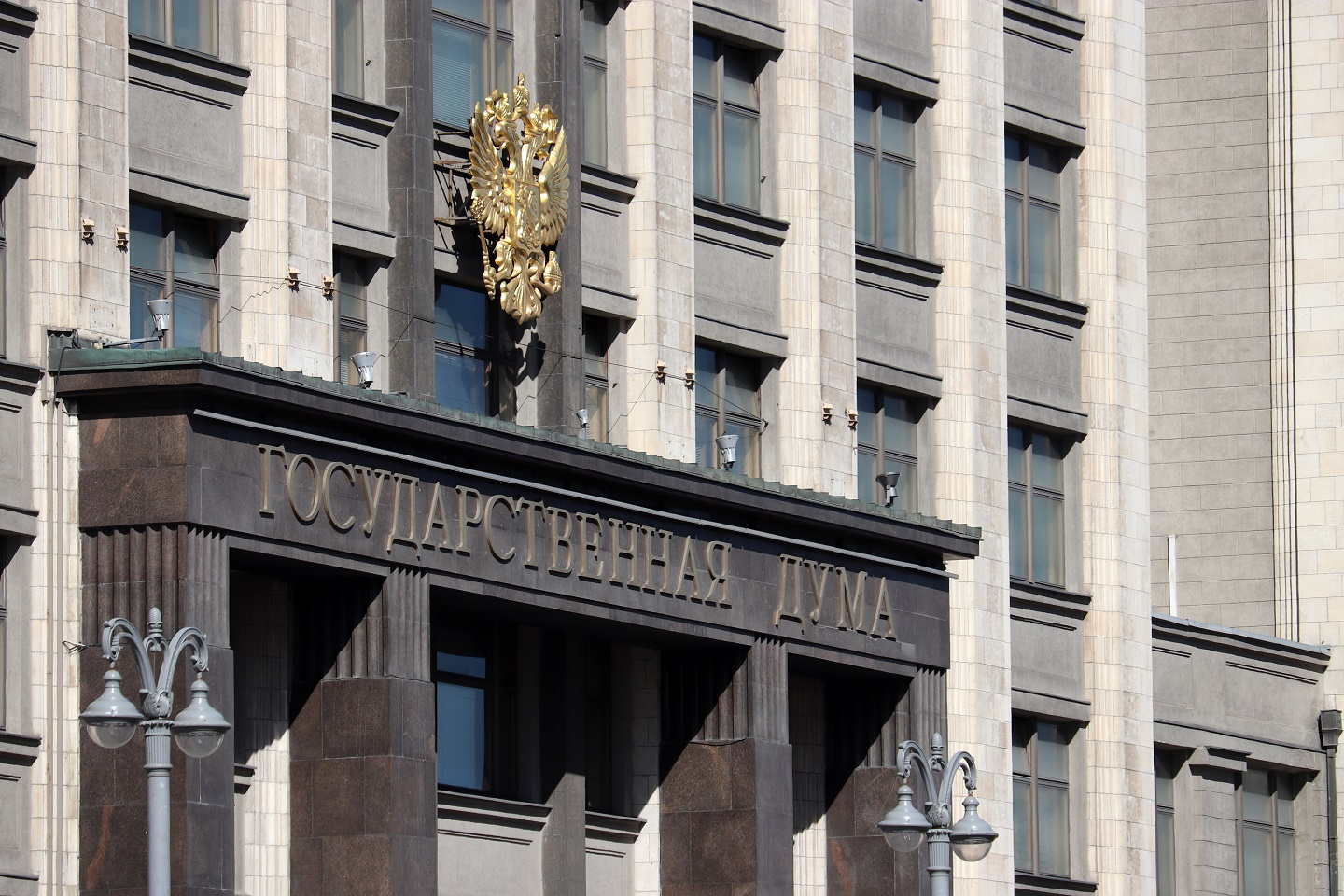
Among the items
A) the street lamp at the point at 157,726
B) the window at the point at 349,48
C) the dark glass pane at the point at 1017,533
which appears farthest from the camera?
the dark glass pane at the point at 1017,533

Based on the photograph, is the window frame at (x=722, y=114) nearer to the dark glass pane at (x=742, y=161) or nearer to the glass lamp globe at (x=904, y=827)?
the dark glass pane at (x=742, y=161)

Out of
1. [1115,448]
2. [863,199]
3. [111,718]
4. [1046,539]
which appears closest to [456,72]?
[863,199]

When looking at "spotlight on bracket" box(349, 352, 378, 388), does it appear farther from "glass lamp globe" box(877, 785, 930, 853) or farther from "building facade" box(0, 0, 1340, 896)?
"glass lamp globe" box(877, 785, 930, 853)

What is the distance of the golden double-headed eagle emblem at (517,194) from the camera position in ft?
152

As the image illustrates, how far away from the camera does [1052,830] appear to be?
189 ft

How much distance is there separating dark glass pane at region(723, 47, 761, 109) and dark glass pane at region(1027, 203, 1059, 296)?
7.62 metres

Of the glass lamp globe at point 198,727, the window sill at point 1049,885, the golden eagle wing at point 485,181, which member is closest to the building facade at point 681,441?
the window sill at point 1049,885

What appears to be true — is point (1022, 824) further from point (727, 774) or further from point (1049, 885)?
point (727, 774)

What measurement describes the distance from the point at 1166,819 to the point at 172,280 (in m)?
25.5

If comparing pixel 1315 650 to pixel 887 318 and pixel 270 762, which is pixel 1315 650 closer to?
pixel 887 318

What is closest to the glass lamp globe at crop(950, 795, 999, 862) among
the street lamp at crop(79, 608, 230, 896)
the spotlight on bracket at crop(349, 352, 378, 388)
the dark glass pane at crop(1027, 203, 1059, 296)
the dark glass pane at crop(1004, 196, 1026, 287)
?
the spotlight on bracket at crop(349, 352, 378, 388)

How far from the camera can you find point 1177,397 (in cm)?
6775

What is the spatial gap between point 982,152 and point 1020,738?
31.1ft

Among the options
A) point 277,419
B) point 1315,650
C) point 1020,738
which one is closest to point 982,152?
point 1020,738
